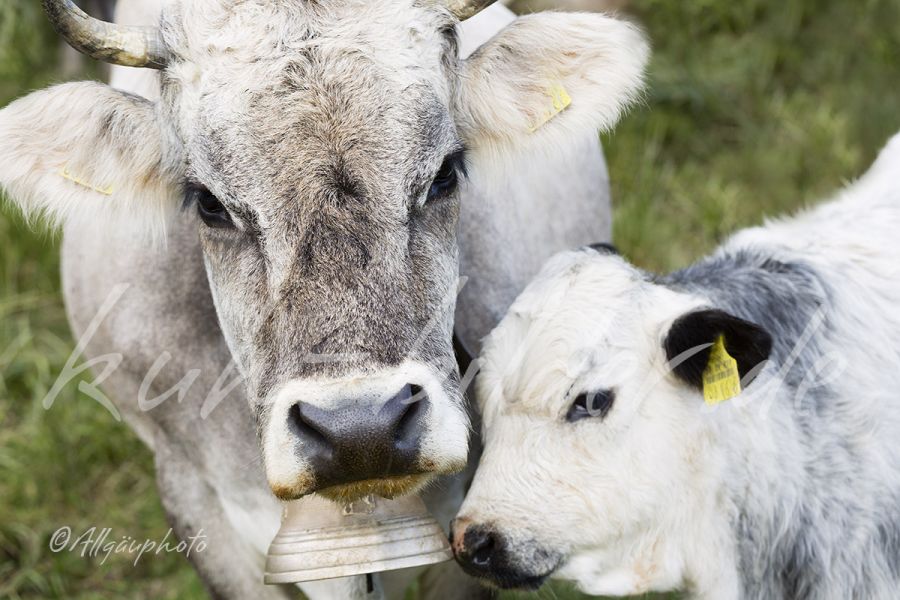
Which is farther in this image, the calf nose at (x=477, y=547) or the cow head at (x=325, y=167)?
the calf nose at (x=477, y=547)

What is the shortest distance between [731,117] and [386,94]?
480 cm

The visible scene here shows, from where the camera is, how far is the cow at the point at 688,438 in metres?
3.35

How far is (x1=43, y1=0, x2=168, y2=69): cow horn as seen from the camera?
326 cm

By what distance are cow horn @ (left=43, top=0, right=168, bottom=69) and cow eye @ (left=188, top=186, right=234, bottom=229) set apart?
1.23 ft

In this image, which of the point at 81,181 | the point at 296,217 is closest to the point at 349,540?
the point at 296,217

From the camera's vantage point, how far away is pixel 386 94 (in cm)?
322

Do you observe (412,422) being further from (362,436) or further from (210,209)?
(210,209)

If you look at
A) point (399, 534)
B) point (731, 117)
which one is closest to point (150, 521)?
point (399, 534)

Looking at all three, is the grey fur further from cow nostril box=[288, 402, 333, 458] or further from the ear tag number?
cow nostril box=[288, 402, 333, 458]

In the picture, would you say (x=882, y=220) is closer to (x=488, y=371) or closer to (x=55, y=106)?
(x=488, y=371)

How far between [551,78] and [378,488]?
Result: 1.40 m

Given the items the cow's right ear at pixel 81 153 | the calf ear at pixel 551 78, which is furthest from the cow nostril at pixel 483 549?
Answer: the cow's right ear at pixel 81 153

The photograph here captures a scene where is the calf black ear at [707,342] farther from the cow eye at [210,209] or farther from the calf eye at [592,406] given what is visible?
the cow eye at [210,209]

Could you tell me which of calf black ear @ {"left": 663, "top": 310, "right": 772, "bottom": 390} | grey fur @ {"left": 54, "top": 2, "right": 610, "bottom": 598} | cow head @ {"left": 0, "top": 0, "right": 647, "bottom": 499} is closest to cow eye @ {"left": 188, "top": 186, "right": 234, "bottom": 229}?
cow head @ {"left": 0, "top": 0, "right": 647, "bottom": 499}
